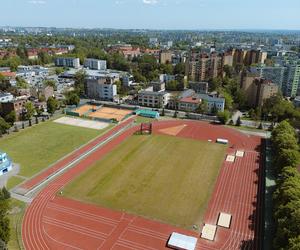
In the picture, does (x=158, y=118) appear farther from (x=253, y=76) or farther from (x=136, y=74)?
(x=136, y=74)

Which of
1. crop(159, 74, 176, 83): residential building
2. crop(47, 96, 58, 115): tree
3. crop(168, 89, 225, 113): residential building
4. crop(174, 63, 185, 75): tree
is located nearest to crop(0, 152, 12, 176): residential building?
crop(47, 96, 58, 115): tree

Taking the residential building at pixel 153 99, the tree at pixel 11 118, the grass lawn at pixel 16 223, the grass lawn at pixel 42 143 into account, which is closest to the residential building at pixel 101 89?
the residential building at pixel 153 99

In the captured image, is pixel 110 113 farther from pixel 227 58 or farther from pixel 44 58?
pixel 44 58

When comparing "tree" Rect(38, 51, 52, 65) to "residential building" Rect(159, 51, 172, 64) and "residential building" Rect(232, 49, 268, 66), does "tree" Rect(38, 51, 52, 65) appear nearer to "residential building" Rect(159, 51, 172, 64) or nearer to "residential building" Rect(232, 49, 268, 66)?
"residential building" Rect(159, 51, 172, 64)

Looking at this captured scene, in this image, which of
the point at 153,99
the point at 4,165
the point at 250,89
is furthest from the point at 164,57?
the point at 4,165

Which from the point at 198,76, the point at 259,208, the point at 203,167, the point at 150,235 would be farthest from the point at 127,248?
the point at 198,76

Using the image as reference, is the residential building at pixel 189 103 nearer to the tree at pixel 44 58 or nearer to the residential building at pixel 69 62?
the residential building at pixel 69 62
